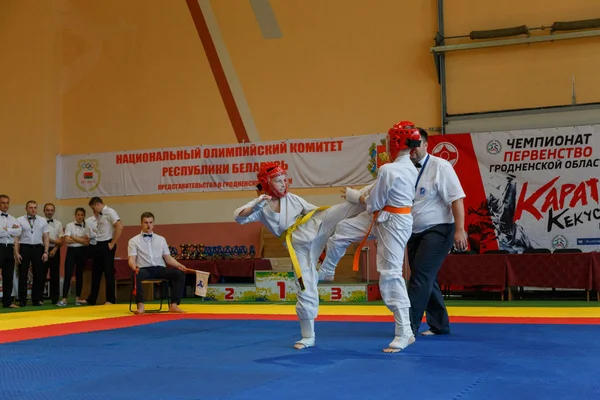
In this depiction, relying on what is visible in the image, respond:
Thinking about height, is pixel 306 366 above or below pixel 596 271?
below

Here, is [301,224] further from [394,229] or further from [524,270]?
[524,270]

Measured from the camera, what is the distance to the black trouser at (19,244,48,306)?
10711mm

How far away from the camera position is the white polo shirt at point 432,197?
545 centimetres

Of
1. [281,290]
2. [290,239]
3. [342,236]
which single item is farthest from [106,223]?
[342,236]

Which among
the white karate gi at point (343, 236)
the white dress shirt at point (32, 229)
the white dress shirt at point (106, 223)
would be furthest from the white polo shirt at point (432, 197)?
the white dress shirt at point (32, 229)

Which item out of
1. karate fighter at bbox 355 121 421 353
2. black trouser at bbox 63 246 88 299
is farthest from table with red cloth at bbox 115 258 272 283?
karate fighter at bbox 355 121 421 353

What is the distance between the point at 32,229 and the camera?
1081cm

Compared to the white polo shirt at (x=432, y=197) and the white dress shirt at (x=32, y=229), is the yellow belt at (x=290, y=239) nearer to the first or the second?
the white polo shirt at (x=432, y=197)

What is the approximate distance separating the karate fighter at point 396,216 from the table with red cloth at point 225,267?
7.12 meters

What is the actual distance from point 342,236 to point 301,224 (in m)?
0.31

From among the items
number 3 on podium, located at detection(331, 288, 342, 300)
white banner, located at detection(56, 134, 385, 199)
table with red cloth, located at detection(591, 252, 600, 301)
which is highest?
white banner, located at detection(56, 134, 385, 199)

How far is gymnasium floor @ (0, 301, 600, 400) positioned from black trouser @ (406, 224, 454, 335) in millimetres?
173

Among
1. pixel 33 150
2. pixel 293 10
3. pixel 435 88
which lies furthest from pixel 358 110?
pixel 33 150

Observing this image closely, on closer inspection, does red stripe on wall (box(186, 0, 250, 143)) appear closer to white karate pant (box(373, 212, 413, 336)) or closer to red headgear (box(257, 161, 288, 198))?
red headgear (box(257, 161, 288, 198))
